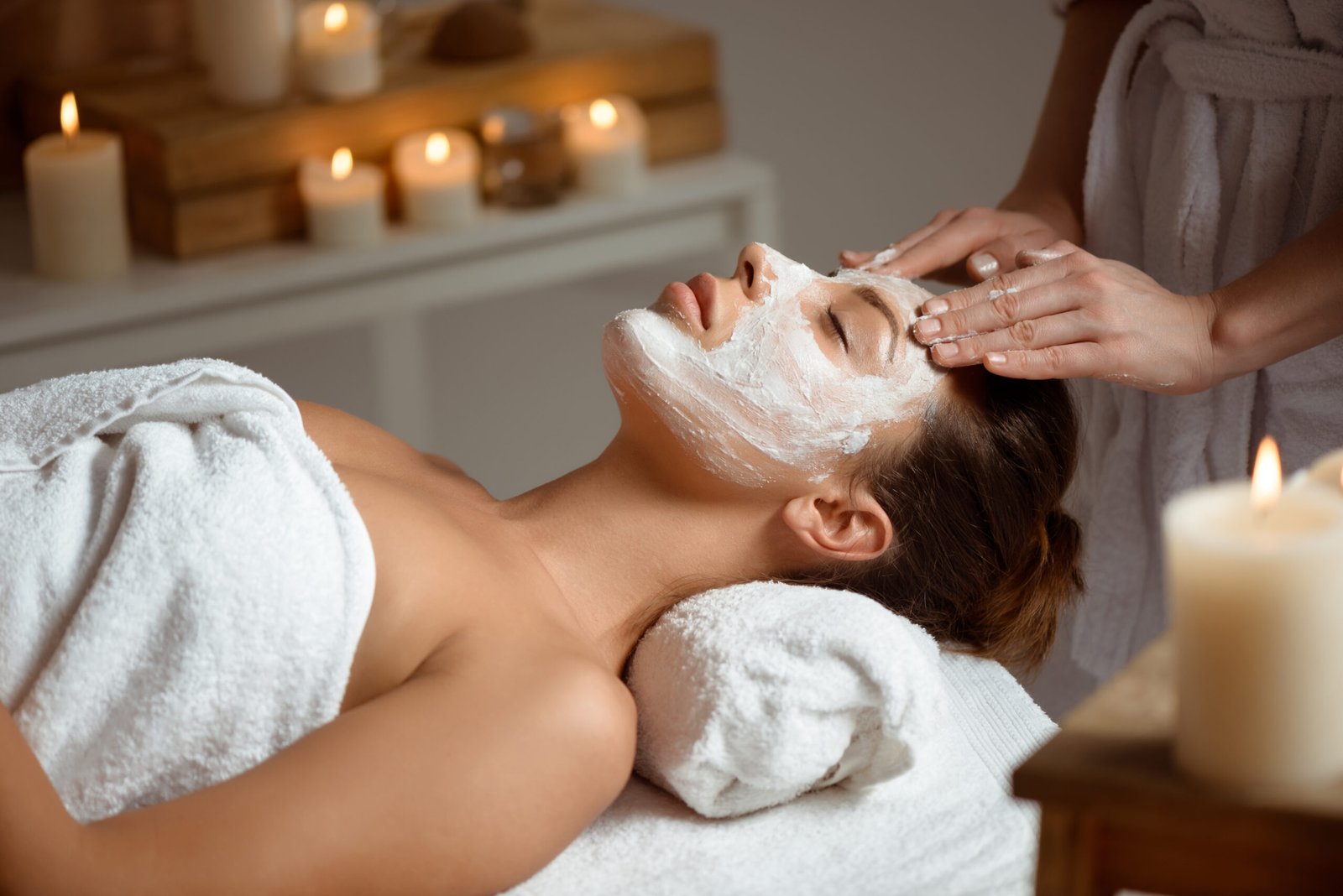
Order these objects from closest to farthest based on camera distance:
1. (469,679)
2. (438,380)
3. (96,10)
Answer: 1. (469,679)
2. (96,10)
3. (438,380)

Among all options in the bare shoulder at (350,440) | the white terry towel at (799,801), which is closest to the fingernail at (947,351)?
the white terry towel at (799,801)

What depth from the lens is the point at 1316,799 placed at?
64cm

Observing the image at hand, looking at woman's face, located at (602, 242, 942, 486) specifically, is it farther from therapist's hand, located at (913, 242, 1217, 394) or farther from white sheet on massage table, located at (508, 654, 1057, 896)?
white sheet on massage table, located at (508, 654, 1057, 896)

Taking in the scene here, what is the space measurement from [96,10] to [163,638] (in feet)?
5.43

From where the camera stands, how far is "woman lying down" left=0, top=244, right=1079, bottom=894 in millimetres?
973

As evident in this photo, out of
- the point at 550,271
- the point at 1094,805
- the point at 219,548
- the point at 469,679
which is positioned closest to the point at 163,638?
the point at 219,548

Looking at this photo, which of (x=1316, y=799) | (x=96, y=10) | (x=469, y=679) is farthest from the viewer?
(x=96, y=10)

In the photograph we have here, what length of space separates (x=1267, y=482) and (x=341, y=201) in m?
1.72

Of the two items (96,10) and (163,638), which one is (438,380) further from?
(163,638)

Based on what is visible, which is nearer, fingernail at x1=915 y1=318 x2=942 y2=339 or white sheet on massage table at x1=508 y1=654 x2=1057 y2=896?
white sheet on massage table at x1=508 y1=654 x2=1057 y2=896

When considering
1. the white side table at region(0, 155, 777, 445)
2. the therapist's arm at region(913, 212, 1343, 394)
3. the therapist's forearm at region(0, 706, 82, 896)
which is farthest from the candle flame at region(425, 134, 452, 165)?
the therapist's forearm at region(0, 706, 82, 896)

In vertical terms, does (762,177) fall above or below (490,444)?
above

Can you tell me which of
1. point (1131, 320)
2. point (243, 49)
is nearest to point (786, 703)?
point (1131, 320)

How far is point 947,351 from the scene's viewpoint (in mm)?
1287
